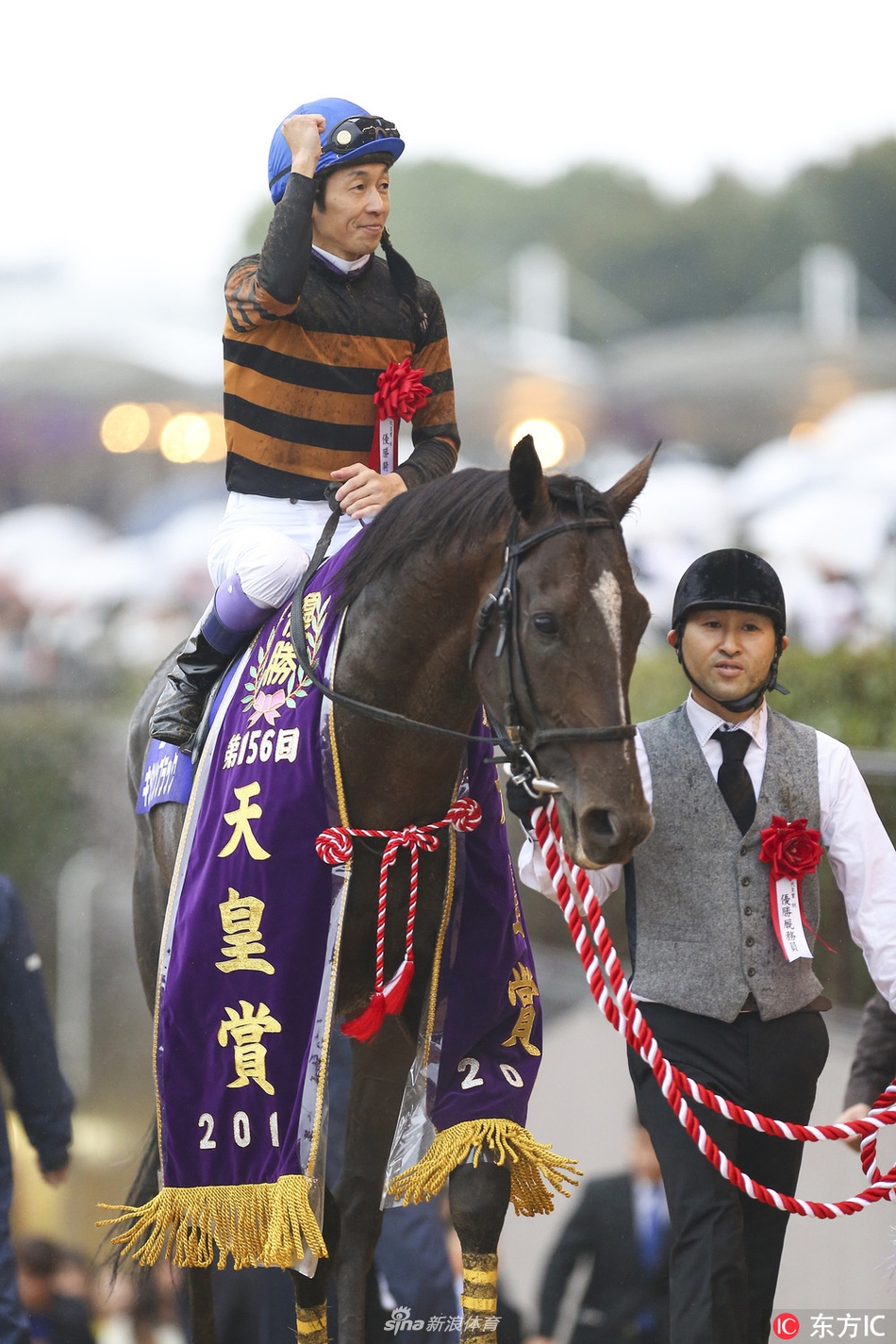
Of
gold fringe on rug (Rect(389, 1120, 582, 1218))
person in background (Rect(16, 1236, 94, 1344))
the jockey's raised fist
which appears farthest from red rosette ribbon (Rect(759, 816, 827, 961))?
person in background (Rect(16, 1236, 94, 1344))

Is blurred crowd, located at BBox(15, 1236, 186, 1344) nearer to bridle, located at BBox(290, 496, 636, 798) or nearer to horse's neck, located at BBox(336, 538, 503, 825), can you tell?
horse's neck, located at BBox(336, 538, 503, 825)

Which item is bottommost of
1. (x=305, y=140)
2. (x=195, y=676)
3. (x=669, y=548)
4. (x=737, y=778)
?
(x=737, y=778)

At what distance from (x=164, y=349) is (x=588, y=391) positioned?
148 cm

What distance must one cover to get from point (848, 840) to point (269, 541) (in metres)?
1.28

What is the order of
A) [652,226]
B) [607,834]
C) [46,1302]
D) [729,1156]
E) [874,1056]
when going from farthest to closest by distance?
[652,226]
[46,1302]
[874,1056]
[729,1156]
[607,834]

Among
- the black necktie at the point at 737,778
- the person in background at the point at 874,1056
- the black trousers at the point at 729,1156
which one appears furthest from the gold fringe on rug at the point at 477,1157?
the person in background at the point at 874,1056

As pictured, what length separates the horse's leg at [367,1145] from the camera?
3010mm

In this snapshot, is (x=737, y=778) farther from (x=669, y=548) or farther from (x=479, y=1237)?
(x=669, y=548)

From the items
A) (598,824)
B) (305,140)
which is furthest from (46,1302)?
(305,140)

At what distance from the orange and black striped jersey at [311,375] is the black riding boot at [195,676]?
0.32m

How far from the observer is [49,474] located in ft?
15.7

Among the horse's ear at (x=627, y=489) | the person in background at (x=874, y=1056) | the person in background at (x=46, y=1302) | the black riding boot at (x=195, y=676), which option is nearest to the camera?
the horse's ear at (x=627, y=489)

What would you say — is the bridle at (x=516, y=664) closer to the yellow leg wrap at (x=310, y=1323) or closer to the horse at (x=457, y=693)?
the horse at (x=457, y=693)

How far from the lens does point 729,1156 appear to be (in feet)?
8.43
